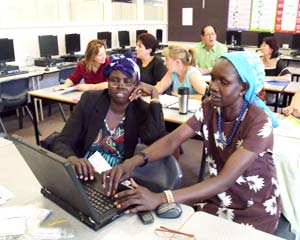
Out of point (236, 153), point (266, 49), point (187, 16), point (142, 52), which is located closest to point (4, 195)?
point (236, 153)

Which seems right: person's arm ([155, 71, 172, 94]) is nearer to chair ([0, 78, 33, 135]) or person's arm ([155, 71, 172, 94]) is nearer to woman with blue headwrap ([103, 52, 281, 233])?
woman with blue headwrap ([103, 52, 281, 233])

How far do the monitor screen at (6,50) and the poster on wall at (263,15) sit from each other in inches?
193

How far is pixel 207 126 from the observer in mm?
1540

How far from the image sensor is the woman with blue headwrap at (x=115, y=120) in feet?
6.18

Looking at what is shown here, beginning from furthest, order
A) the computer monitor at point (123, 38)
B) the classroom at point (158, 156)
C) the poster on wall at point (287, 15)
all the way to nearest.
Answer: the computer monitor at point (123, 38) → the poster on wall at point (287, 15) → the classroom at point (158, 156)

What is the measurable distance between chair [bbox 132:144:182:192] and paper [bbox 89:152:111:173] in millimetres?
224

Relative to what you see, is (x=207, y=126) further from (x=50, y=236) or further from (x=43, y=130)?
(x=43, y=130)

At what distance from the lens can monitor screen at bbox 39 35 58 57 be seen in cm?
527

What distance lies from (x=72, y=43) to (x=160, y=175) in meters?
4.75

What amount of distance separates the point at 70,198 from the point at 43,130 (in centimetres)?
359

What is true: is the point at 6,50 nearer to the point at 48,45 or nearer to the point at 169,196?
the point at 48,45

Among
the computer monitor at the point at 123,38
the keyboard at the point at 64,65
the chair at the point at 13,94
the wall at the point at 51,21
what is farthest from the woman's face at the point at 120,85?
the computer monitor at the point at 123,38

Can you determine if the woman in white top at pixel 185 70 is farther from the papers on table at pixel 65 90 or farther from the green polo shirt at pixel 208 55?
the green polo shirt at pixel 208 55

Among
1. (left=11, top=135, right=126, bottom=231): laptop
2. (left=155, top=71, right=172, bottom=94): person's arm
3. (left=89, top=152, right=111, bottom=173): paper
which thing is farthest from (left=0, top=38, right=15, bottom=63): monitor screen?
(left=11, top=135, right=126, bottom=231): laptop
